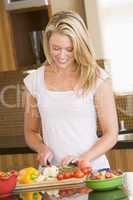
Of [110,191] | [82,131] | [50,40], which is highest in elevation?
[50,40]

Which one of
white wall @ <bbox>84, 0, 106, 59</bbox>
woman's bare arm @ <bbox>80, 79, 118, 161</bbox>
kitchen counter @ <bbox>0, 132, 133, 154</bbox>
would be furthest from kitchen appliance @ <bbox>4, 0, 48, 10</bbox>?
woman's bare arm @ <bbox>80, 79, 118, 161</bbox>

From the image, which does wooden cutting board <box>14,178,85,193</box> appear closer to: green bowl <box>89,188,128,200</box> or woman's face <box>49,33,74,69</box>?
green bowl <box>89,188,128,200</box>

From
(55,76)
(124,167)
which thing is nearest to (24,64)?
(124,167)

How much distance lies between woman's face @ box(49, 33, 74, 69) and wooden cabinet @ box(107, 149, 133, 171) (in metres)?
0.95

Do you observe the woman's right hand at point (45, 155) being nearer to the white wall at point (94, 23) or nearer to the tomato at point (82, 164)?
the tomato at point (82, 164)

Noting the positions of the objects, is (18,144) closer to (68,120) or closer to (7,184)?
(68,120)

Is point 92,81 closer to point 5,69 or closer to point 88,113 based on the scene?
point 88,113

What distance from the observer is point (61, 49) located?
1.93m

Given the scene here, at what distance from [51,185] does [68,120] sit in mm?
320

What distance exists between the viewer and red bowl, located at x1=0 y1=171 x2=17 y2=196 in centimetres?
176

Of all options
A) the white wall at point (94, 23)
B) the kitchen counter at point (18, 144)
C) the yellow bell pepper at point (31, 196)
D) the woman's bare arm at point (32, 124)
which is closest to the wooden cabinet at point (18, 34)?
the white wall at point (94, 23)

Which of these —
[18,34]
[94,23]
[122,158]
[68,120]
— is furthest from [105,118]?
[18,34]

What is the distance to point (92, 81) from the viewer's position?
1.97 m

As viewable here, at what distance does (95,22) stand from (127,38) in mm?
206
